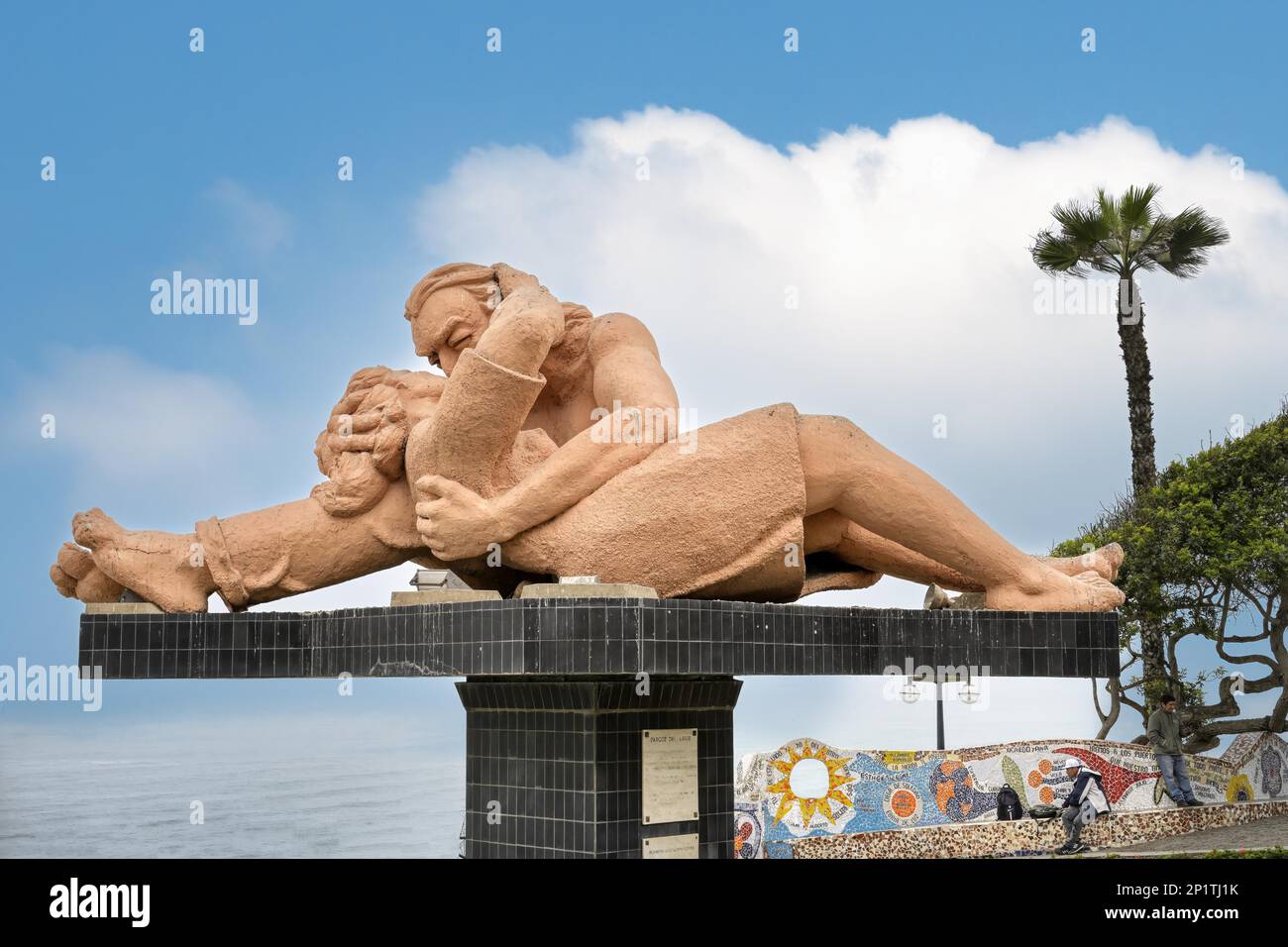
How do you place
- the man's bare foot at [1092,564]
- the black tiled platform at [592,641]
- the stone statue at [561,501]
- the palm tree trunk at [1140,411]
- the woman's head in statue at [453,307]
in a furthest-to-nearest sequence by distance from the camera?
the palm tree trunk at [1140,411] < the man's bare foot at [1092,564] < the woman's head in statue at [453,307] < the stone statue at [561,501] < the black tiled platform at [592,641]

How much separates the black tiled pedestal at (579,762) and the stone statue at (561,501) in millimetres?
537

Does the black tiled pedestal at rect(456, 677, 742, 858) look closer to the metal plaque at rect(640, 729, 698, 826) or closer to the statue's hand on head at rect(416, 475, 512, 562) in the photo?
the metal plaque at rect(640, 729, 698, 826)

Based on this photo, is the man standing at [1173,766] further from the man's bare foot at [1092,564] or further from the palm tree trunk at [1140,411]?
the man's bare foot at [1092,564]

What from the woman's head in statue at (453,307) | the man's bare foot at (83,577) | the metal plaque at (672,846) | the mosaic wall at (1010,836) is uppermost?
the woman's head in statue at (453,307)

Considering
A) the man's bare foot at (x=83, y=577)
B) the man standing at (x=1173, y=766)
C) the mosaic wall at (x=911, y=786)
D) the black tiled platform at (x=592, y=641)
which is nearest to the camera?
the black tiled platform at (x=592, y=641)

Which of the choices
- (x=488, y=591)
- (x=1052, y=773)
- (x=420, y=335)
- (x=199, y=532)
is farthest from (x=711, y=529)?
(x=1052, y=773)

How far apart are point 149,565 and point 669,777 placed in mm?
2519

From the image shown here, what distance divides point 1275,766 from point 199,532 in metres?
14.2

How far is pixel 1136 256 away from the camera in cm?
1644

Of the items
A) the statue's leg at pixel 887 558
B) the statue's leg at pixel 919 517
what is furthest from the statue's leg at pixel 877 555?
the statue's leg at pixel 919 517

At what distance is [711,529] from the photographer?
17.5 ft

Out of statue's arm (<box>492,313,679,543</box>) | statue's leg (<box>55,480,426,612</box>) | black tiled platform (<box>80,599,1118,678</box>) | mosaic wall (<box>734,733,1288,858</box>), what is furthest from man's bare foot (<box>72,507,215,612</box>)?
mosaic wall (<box>734,733,1288,858</box>)

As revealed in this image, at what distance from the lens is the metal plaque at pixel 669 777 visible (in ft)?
18.4
